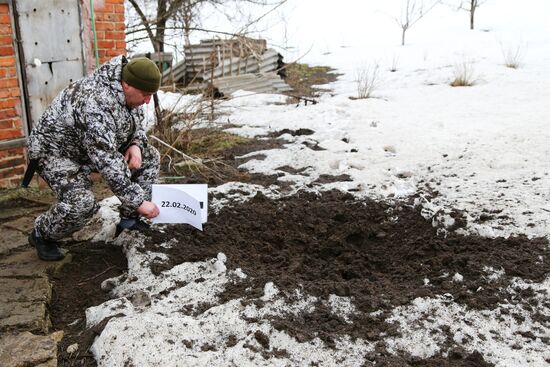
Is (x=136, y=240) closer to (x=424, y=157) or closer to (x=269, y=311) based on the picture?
(x=269, y=311)

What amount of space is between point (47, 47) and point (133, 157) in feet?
6.50

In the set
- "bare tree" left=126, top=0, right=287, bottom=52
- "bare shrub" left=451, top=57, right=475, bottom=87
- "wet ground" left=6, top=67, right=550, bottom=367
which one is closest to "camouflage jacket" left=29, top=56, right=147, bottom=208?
"wet ground" left=6, top=67, right=550, bottom=367

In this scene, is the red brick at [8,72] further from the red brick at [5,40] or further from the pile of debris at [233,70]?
the pile of debris at [233,70]

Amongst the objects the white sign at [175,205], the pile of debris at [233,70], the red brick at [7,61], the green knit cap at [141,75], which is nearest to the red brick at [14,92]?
the red brick at [7,61]

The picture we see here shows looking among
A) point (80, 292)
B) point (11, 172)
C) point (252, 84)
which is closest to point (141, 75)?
point (80, 292)

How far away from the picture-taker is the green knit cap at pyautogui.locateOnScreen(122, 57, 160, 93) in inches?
123

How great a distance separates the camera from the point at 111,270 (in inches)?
142

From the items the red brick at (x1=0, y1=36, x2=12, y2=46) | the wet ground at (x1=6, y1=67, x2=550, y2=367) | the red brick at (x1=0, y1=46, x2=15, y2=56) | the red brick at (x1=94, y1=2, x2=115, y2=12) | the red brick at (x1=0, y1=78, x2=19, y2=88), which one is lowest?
the wet ground at (x1=6, y1=67, x2=550, y2=367)

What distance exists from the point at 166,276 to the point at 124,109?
1.09 meters

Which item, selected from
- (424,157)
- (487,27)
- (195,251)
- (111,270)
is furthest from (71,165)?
(487,27)

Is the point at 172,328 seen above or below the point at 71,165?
below

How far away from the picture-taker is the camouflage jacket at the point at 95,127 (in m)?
3.16

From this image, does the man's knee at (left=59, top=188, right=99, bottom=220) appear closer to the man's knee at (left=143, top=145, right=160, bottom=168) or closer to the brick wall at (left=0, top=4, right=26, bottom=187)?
the man's knee at (left=143, top=145, right=160, bottom=168)

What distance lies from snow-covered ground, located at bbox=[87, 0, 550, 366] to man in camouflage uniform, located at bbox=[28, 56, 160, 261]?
51 cm
